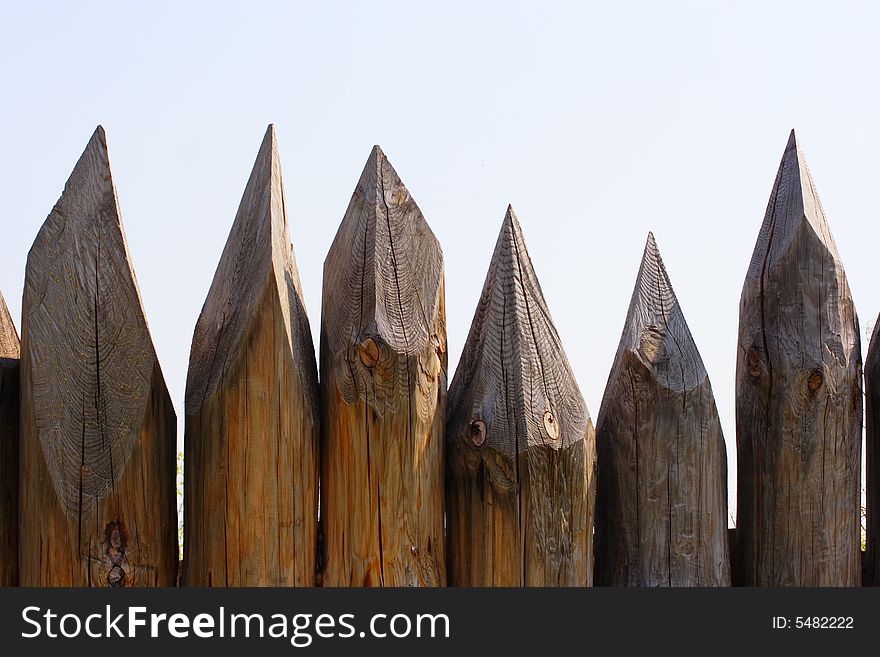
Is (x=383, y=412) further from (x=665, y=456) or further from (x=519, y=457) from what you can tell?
(x=665, y=456)

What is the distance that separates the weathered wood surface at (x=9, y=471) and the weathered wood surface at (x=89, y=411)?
0.33ft

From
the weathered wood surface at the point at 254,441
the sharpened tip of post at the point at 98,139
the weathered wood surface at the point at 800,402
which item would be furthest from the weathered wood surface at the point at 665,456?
the sharpened tip of post at the point at 98,139

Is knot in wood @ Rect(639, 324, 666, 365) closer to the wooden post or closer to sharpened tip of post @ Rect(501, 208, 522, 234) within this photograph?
the wooden post

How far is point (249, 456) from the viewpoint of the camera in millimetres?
2738

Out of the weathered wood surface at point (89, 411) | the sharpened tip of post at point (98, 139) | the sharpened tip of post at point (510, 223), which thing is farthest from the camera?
the sharpened tip of post at point (510, 223)

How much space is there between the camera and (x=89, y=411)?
2.67m

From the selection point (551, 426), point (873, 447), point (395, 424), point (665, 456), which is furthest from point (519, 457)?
point (873, 447)

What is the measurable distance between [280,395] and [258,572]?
48cm

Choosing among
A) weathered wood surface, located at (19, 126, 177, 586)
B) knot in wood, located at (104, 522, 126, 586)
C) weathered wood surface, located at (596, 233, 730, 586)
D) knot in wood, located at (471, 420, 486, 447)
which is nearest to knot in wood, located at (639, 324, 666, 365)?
weathered wood surface, located at (596, 233, 730, 586)

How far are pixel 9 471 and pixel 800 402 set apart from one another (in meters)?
2.27

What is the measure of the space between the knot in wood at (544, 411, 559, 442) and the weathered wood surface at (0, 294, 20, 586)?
57.3 inches

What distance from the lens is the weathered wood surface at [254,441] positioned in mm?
2730

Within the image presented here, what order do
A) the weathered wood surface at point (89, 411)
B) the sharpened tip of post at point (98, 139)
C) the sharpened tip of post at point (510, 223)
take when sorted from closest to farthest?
the weathered wood surface at point (89, 411) → the sharpened tip of post at point (98, 139) → the sharpened tip of post at point (510, 223)

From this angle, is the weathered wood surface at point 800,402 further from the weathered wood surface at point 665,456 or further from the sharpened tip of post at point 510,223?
the sharpened tip of post at point 510,223
